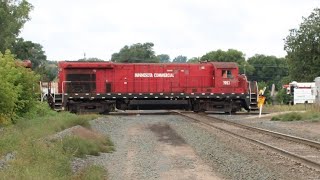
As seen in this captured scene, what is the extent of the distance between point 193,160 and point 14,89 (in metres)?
11.4

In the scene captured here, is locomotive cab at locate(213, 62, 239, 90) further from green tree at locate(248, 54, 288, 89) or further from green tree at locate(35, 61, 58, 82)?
green tree at locate(248, 54, 288, 89)

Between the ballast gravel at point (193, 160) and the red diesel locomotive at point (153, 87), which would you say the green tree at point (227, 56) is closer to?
the red diesel locomotive at point (153, 87)

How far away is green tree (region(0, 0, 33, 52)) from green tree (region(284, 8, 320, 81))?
43218mm

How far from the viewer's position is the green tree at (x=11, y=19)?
1882 inches

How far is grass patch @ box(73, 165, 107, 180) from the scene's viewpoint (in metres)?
10.0

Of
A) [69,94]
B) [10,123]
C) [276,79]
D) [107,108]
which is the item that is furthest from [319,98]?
[276,79]

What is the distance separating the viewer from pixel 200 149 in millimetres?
16016

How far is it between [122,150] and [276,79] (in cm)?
13745

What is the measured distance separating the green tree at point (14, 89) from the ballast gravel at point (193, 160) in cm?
462

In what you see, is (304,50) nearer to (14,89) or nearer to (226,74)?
(226,74)

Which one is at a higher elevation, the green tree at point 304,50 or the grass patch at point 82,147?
the green tree at point 304,50

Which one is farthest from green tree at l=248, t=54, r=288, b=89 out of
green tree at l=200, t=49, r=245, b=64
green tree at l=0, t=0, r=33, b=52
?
green tree at l=0, t=0, r=33, b=52

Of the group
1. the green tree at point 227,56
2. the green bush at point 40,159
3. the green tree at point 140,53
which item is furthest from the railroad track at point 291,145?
the green tree at point 227,56

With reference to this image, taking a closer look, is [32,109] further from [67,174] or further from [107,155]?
[67,174]
